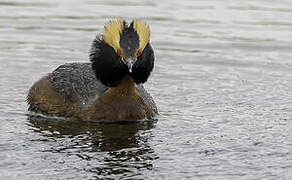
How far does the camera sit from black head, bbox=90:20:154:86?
39.6 feet

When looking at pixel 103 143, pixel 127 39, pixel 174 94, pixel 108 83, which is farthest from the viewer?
pixel 174 94

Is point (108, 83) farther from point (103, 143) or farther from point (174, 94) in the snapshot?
point (174, 94)

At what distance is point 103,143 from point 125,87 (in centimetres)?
137

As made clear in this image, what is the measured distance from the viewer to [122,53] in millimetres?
12055

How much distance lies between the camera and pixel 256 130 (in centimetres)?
1233

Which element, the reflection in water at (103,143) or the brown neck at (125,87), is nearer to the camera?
the reflection in water at (103,143)

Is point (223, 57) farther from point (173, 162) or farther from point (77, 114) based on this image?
point (173, 162)

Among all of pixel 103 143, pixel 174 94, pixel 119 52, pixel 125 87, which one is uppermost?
pixel 119 52

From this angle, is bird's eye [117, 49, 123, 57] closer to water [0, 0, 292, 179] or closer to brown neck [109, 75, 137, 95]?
brown neck [109, 75, 137, 95]

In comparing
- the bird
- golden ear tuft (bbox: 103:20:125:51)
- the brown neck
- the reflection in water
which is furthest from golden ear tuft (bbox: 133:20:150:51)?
the reflection in water

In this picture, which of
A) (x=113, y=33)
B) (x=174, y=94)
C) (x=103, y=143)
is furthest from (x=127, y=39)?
(x=174, y=94)

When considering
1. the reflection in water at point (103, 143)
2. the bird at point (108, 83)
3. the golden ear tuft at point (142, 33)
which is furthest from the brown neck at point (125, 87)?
the golden ear tuft at point (142, 33)

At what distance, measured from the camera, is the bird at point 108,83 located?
1230cm

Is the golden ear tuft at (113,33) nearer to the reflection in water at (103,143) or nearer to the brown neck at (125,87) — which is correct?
the brown neck at (125,87)
